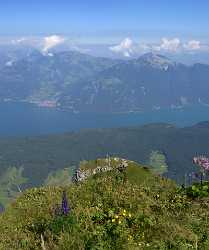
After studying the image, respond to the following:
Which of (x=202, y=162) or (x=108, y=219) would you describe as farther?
(x=202, y=162)

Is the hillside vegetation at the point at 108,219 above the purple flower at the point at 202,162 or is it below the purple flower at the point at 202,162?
below

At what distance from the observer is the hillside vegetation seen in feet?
29.3

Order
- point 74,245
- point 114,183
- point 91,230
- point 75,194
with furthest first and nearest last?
point 114,183, point 75,194, point 91,230, point 74,245

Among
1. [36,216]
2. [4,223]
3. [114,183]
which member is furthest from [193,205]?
[4,223]

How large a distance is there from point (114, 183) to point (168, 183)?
2329 mm

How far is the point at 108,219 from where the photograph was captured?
34.3 feet

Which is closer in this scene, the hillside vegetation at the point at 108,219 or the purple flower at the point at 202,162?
the hillside vegetation at the point at 108,219

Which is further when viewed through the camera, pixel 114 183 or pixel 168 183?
Answer: pixel 168 183

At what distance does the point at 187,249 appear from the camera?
8508 mm

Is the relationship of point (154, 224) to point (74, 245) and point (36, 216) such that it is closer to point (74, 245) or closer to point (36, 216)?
point (74, 245)

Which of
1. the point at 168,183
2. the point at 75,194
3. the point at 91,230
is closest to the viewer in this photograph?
the point at 91,230

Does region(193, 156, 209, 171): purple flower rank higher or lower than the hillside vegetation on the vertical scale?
higher

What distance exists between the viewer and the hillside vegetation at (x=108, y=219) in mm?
8922

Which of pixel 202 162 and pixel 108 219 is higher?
pixel 202 162
